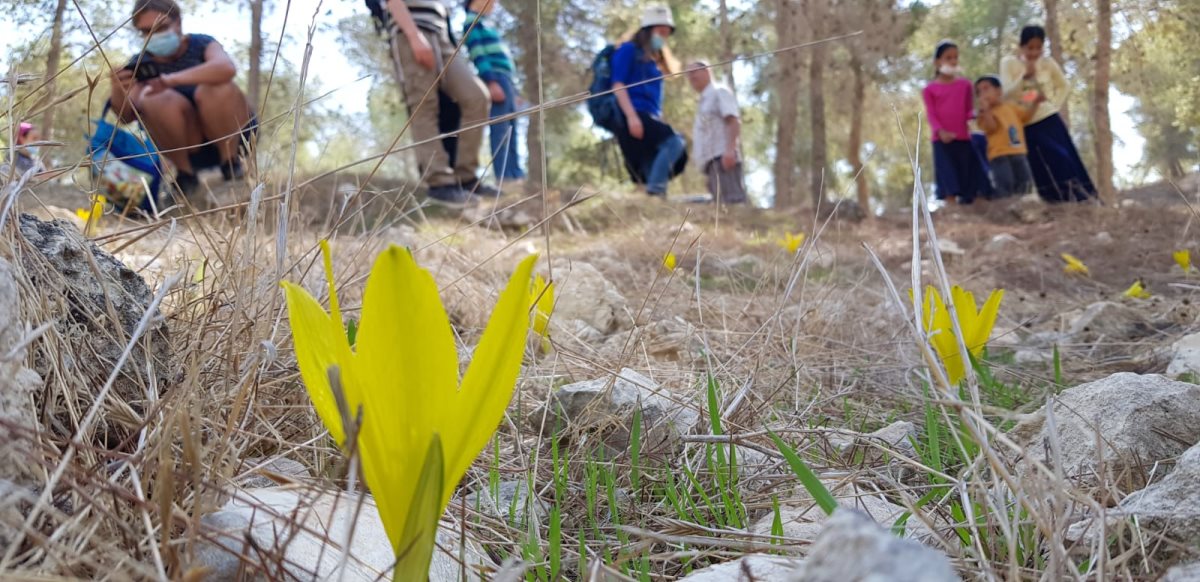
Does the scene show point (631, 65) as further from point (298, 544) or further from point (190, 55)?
point (298, 544)

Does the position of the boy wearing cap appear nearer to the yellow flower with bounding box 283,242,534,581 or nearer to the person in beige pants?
the person in beige pants

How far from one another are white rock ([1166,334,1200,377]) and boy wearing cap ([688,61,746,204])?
683 centimetres

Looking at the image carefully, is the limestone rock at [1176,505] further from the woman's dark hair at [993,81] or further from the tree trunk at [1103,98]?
the woman's dark hair at [993,81]

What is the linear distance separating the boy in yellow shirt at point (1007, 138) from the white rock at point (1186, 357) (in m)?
7.54

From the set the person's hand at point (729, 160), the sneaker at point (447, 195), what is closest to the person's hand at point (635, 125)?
the person's hand at point (729, 160)

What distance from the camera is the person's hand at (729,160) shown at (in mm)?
8891

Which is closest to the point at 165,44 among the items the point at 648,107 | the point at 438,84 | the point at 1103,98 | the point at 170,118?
the point at 170,118

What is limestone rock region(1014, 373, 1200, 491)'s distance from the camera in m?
1.11

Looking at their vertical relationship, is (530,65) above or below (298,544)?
above

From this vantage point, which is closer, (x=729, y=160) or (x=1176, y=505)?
(x=1176, y=505)

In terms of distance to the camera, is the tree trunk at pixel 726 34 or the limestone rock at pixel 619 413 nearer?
the limestone rock at pixel 619 413

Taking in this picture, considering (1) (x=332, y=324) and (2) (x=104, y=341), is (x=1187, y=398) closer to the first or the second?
(1) (x=332, y=324)

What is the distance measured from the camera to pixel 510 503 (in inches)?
42.1

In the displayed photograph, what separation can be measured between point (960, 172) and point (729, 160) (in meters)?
2.63
